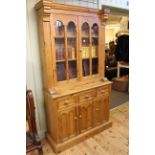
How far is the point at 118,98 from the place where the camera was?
153 inches

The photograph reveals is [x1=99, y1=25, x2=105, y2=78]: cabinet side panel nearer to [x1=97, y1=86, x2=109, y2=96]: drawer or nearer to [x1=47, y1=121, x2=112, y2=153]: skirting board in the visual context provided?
[x1=97, y1=86, x2=109, y2=96]: drawer

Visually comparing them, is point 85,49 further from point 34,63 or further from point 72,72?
point 34,63

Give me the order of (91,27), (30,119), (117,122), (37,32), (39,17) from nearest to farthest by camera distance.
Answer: (30,119) → (39,17) → (37,32) → (91,27) → (117,122)

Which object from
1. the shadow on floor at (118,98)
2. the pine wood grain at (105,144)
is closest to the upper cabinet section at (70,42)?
the pine wood grain at (105,144)

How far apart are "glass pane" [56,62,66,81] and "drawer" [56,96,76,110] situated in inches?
11.8

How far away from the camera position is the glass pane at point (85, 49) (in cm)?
223

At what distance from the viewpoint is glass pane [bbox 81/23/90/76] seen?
2234 mm

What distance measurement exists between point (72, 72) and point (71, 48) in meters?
0.35
